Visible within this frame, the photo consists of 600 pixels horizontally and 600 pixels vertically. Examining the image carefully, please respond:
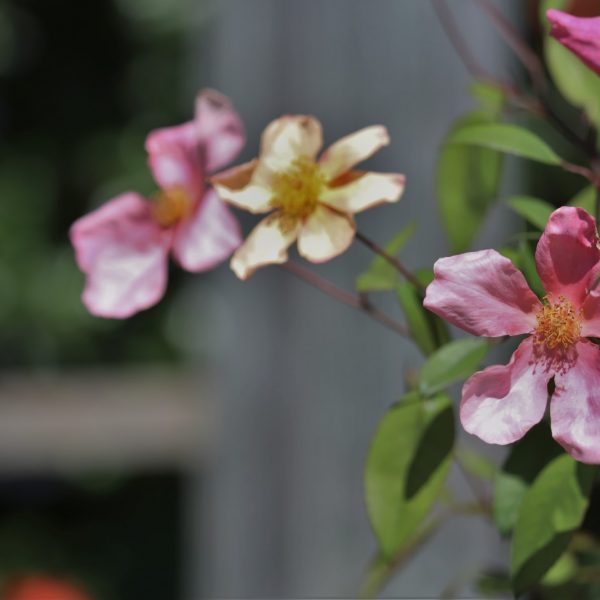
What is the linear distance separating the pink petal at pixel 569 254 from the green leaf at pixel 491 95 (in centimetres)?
14

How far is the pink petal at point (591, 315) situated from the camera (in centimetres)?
24

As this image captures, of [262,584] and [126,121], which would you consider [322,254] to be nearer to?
[262,584]

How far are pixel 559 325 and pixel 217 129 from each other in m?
0.13

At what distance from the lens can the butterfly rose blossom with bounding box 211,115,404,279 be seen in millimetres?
282

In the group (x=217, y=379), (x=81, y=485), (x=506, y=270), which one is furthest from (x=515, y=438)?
(x=81, y=485)

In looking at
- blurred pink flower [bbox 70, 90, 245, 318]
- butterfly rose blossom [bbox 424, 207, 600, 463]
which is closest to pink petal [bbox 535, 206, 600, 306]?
butterfly rose blossom [bbox 424, 207, 600, 463]

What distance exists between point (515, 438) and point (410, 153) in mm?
783

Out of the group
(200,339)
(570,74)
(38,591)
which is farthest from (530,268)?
(200,339)

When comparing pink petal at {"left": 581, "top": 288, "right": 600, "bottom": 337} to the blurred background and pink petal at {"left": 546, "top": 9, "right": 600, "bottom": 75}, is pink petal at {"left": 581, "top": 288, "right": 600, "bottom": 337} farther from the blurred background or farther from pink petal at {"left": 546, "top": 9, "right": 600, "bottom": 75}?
the blurred background

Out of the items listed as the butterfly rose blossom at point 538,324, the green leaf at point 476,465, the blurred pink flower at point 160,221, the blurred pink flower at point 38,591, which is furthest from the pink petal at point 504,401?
the blurred pink flower at point 38,591

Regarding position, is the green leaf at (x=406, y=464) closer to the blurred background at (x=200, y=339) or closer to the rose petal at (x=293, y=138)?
the rose petal at (x=293, y=138)

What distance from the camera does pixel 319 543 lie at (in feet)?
3.30

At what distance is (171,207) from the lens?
0.34 m

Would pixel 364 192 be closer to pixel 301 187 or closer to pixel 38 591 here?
pixel 301 187
